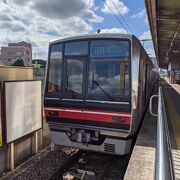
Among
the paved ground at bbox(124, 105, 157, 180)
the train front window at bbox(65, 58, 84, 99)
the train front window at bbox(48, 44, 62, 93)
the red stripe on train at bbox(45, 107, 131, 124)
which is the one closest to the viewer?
the paved ground at bbox(124, 105, 157, 180)

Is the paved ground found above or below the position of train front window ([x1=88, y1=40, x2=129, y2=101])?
below

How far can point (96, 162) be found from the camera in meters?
6.25

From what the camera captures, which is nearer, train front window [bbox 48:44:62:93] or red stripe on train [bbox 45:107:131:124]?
red stripe on train [bbox 45:107:131:124]

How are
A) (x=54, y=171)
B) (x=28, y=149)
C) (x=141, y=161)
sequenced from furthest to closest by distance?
1. (x=28, y=149)
2. (x=54, y=171)
3. (x=141, y=161)

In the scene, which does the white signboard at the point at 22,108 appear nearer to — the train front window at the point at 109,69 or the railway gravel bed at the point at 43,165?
the railway gravel bed at the point at 43,165

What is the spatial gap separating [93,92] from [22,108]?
1895mm

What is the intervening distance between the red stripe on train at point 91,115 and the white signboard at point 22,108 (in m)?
0.68

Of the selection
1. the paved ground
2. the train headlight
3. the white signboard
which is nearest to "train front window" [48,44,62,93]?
the white signboard

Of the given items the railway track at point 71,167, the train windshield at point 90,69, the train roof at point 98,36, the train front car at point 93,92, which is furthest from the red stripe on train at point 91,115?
the train roof at point 98,36

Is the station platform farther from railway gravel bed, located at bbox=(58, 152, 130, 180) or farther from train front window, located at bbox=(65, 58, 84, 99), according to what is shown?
train front window, located at bbox=(65, 58, 84, 99)

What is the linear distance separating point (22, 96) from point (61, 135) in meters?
1.34

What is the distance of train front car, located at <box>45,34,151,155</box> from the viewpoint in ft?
17.7

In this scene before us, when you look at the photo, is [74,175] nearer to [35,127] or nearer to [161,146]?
[35,127]

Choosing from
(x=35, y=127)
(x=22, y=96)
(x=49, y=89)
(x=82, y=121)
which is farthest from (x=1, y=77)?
(x=82, y=121)
